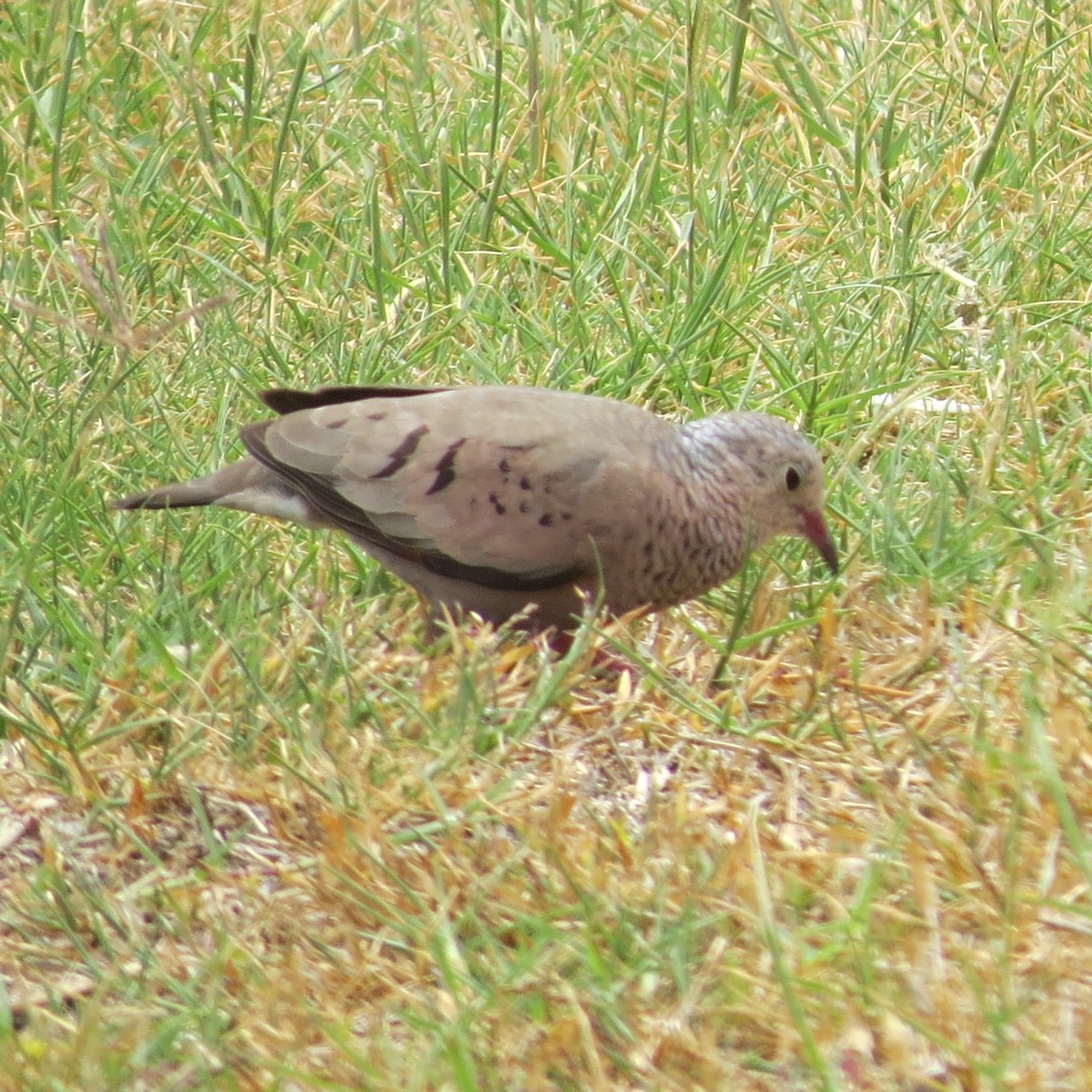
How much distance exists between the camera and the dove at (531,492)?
11.3 feet

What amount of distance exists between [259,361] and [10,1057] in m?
2.26

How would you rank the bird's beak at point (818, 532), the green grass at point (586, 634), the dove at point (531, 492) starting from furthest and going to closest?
the bird's beak at point (818, 532), the dove at point (531, 492), the green grass at point (586, 634)

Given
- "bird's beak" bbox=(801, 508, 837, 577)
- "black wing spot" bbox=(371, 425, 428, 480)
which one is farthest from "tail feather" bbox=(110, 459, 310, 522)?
"bird's beak" bbox=(801, 508, 837, 577)

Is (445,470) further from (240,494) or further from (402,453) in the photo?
(240,494)

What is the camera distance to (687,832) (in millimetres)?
2838

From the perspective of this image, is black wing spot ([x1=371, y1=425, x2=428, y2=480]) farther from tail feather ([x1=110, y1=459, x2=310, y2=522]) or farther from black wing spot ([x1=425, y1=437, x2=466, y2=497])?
tail feather ([x1=110, y1=459, x2=310, y2=522])

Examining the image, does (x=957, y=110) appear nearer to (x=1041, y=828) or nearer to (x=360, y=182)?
A: (x=360, y=182)

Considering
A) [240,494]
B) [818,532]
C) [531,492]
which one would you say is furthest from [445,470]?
[818,532]

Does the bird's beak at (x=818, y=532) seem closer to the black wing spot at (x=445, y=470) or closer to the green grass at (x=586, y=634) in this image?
the green grass at (x=586, y=634)

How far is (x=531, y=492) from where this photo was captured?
11.4ft

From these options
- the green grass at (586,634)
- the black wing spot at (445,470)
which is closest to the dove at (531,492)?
the black wing spot at (445,470)

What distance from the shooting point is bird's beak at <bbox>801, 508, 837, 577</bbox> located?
11.8 feet

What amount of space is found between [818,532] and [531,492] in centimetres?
54

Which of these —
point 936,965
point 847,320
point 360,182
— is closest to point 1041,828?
point 936,965
